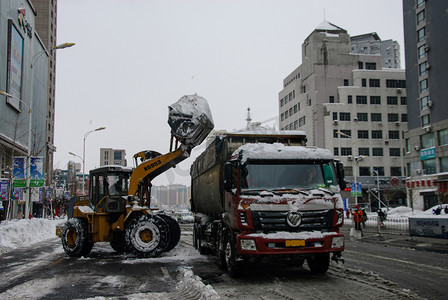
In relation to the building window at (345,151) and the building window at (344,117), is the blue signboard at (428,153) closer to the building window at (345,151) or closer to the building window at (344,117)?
the building window at (345,151)

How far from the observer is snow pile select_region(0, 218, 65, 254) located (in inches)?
774

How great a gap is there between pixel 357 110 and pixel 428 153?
80.4ft

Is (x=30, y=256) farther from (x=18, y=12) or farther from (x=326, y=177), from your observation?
(x=18, y=12)

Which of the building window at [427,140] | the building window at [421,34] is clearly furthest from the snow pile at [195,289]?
the building window at [421,34]

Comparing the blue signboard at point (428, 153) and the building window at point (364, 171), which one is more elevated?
the blue signboard at point (428, 153)

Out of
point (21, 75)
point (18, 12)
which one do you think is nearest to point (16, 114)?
point (21, 75)

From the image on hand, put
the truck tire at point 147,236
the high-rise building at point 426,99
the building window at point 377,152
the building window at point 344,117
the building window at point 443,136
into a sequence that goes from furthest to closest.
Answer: the building window at point 377,152 < the building window at point 344,117 < the high-rise building at point 426,99 < the building window at point 443,136 < the truck tire at point 147,236

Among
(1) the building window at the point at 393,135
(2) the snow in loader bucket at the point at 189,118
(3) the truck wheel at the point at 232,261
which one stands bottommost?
(3) the truck wheel at the point at 232,261

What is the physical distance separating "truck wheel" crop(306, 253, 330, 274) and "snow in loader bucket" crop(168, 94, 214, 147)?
599 cm

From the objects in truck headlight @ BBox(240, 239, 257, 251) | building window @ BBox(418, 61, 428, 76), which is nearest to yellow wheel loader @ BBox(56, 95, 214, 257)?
truck headlight @ BBox(240, 239, 257, 251)

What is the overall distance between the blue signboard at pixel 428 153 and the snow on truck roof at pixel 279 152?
49.9m

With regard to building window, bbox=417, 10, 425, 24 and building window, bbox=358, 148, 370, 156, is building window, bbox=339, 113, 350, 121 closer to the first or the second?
building window, bbox=358, 148, 370, 156

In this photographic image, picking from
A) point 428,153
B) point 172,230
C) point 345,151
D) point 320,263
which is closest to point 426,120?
point 428,153

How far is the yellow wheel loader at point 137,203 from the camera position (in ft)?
45.5
